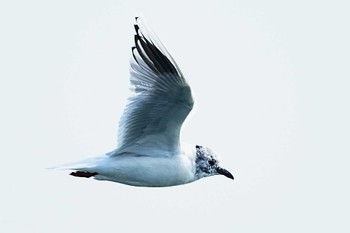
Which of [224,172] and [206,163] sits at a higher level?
[206,163]

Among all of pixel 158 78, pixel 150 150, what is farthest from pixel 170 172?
pixel 158 78

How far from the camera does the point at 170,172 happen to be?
15.5 meters

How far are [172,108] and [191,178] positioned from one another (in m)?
1.35

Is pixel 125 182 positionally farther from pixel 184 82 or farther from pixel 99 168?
pixel 184 82

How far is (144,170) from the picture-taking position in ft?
50.5

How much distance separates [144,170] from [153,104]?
0.97 meters

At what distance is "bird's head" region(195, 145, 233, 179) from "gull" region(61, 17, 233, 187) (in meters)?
0.17

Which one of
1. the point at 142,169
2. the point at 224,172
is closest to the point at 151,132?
the point at 142,169

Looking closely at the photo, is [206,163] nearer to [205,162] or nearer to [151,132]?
[205,162]

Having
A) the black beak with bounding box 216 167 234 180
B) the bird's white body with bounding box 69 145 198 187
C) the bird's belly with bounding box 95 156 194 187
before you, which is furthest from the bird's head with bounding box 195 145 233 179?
the bird's belly with bounding box 95 156 194 187

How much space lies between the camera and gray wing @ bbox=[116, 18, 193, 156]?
14.6 m

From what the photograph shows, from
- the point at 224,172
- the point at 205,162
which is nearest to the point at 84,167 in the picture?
the point at 205,162

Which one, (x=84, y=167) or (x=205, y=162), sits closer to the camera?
(x=84, y=167)

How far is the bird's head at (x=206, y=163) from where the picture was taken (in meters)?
16.1
